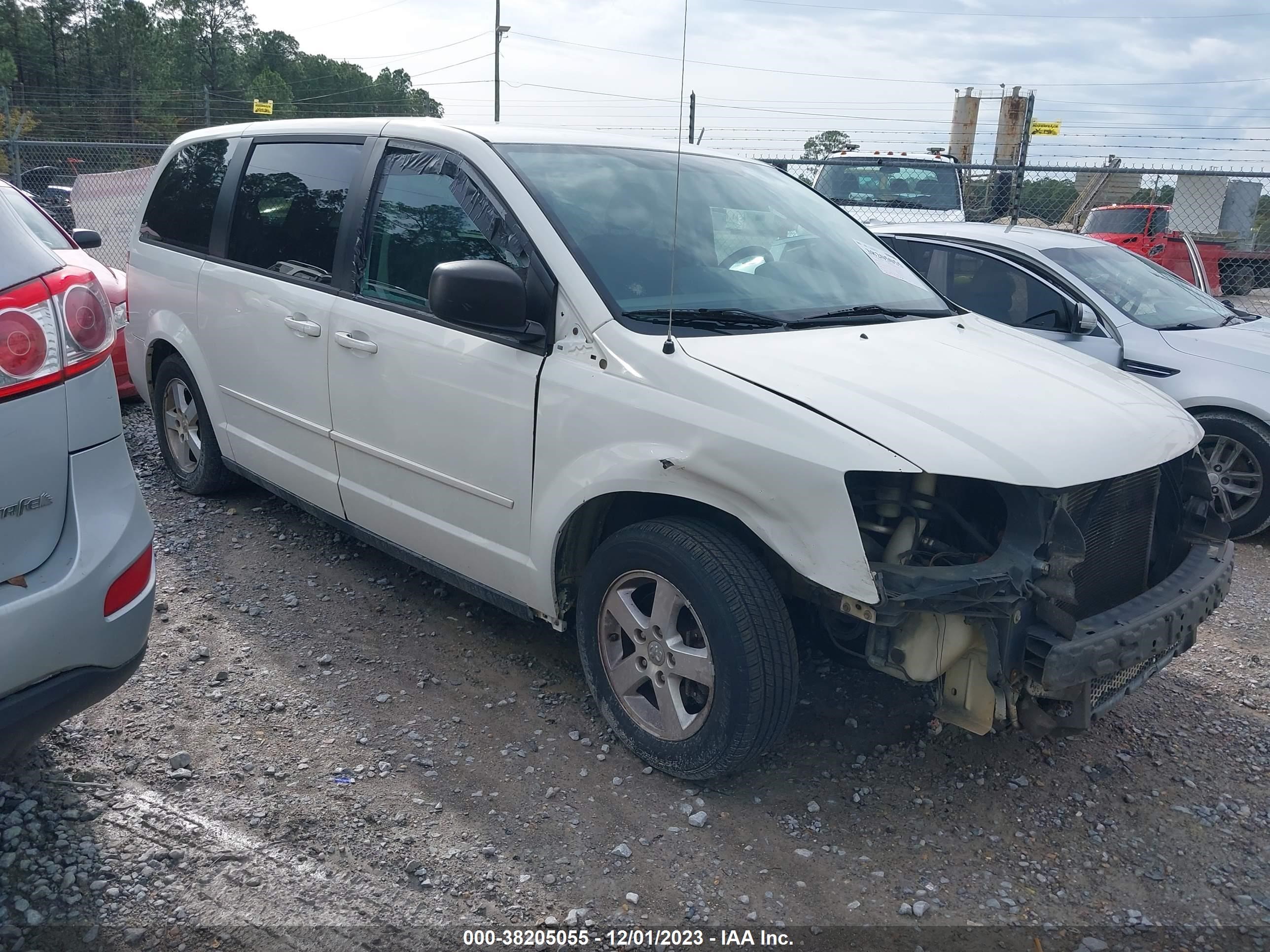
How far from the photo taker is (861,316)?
342 cm

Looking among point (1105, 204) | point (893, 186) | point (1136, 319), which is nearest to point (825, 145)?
point (893, 186)

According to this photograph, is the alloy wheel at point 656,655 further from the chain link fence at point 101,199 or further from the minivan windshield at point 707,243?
the chain link fence at point 101,199

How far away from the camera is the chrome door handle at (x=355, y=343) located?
3.61 m

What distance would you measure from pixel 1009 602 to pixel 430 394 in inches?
78.8

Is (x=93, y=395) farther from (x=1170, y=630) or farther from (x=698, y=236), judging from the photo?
(x=1170, y=630)

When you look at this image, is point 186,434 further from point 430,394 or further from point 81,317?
point 81,317

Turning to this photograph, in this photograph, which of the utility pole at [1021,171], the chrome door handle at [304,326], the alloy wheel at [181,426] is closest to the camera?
the chrome door handle at [304,326]

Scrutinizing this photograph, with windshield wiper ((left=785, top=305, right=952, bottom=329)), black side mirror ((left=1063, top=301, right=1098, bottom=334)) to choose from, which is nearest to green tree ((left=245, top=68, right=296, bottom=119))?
black side mirror ((left=1063, top=301, right=1098, bottom=334))

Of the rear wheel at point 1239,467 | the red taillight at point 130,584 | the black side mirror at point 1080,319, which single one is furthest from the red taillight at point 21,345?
the rear wheel at point 1239,467

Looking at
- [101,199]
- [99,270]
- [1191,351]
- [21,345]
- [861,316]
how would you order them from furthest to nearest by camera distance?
1. [101,199]
2. [99,270]
3. [1191,351]
4. [861,316]
5. [21,345]

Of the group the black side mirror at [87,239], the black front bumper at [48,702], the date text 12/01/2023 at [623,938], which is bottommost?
the date text 12/01/2023 at [623,938]

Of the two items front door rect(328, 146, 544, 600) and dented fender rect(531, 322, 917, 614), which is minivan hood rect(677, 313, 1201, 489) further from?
front door rect(328, 146, 544, 600)

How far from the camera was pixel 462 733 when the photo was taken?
326cm

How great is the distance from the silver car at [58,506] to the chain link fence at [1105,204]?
7.99 m
